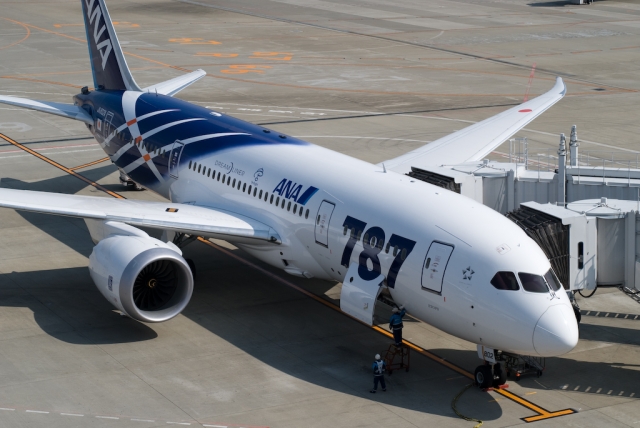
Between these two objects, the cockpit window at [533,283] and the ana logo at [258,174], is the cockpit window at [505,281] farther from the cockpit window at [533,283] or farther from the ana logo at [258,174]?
the ana logo at [258,174]

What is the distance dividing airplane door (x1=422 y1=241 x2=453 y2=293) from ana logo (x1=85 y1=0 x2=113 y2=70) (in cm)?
1930

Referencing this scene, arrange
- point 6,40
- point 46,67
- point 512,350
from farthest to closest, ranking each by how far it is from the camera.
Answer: point 6,40, point 46,67, point 512,350

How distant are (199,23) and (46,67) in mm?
23383

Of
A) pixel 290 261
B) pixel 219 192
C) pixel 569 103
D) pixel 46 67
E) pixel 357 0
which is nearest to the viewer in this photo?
pixel 290 261

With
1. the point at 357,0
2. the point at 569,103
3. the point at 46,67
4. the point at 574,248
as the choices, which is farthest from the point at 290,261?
the point at 357,0

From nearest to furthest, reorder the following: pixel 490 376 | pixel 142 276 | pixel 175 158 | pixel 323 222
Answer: pixel 490 376 → pixel 323 222 → pixel 142 276 → pixel 175 158

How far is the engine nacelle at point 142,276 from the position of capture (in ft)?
82.3

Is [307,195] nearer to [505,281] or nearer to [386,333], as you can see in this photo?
Result: [386,333]

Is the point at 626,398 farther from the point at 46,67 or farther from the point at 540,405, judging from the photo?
the point at 46,67

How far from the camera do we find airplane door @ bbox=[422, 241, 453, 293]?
22.7 meters

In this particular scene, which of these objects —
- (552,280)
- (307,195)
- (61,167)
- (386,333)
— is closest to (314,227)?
(307,195)

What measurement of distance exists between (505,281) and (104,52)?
21760 mm

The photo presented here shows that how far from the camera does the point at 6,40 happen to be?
245ft

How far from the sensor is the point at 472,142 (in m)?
35.5
